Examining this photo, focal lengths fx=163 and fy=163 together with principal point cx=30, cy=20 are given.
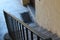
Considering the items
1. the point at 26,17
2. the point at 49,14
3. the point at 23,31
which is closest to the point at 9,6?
the point at 26,17

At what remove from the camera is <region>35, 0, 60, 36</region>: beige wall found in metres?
3.31

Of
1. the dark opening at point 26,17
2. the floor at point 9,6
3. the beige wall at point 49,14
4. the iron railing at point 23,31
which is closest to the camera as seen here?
the iron railing at point 23,31

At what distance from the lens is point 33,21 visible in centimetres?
476

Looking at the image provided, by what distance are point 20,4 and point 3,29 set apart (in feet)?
5.77

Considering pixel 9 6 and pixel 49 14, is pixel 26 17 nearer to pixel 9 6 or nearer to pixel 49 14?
pixel 9 6

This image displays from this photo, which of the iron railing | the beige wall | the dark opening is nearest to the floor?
the dark opening

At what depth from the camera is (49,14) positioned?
364cm

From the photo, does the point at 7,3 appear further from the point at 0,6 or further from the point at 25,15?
the point at 25,15

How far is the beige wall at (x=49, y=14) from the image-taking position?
331cm

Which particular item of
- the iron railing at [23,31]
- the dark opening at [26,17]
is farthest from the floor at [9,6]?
the iron railing at [23,31]

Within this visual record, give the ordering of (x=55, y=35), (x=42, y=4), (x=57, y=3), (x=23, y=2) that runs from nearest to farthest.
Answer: (x=57, y=3) → (x=55, y=35) → (x=42, y=4) → (x=23, y=2)

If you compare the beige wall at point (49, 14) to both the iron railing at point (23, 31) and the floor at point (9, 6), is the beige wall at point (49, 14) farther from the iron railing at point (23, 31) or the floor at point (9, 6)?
the floor at point (9, 6)

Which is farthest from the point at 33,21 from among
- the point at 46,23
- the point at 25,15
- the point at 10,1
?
the point at 10,1

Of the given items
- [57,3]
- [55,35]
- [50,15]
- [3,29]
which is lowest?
[3,29]
